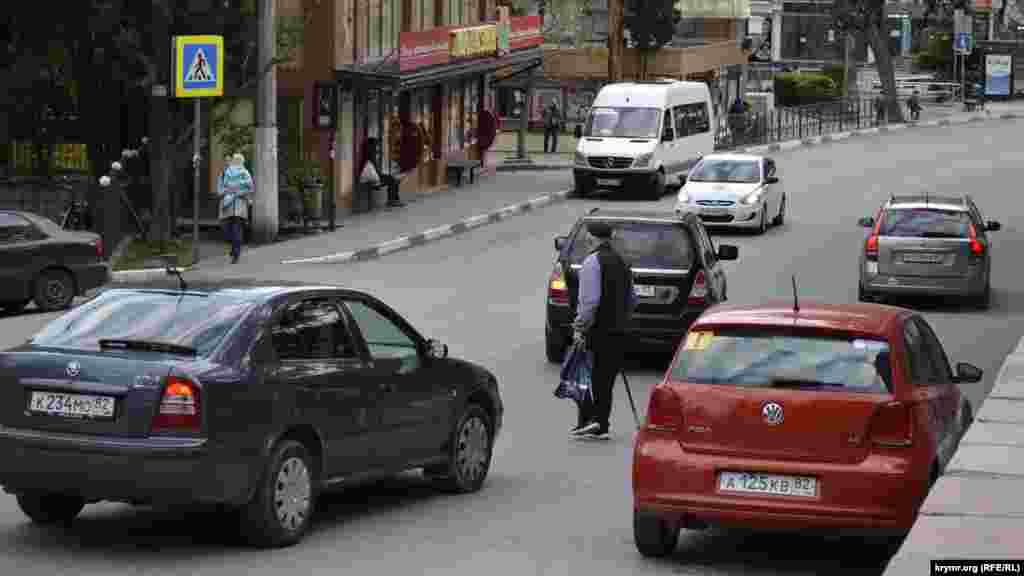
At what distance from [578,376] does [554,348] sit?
545cm

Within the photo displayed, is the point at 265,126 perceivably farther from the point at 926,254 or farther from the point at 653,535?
the point at 653,535

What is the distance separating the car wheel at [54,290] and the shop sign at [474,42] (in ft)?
76.3

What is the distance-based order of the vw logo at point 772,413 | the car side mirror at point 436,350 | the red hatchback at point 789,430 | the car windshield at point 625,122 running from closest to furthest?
the red hatchback at point 789,430, the vw logo at point 772,413, the car side mirror at point 436,350, the car windshield at point 625,122

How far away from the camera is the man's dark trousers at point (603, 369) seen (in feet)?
55.6

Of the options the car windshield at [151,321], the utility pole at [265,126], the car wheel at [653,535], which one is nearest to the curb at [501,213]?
the utility pole at [265,126]

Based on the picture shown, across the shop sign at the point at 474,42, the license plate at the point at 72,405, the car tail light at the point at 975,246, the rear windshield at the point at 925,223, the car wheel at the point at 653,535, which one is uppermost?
the shop sign at the point at 474,42

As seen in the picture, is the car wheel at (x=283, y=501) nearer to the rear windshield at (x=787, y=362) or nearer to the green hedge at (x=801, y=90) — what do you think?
the rear windshield at (x=787, y=362)

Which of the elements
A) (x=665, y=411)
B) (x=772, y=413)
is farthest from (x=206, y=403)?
(x=772, y=413)

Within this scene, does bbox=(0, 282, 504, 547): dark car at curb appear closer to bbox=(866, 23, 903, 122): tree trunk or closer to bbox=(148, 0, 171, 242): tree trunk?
bbox=(148, 0, 171, 242): tree trunk

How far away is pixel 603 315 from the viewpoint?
1689 centimetres

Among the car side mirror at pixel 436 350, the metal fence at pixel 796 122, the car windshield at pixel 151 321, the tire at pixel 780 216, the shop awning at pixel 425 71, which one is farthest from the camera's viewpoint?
the metal fence at pixel 796 122

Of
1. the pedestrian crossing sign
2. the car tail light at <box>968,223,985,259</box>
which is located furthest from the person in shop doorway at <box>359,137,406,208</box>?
the car tail light at <box>968,223,985,259</box>

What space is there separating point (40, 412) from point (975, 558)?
4989mm

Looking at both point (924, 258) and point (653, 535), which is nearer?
point (653, 535)
